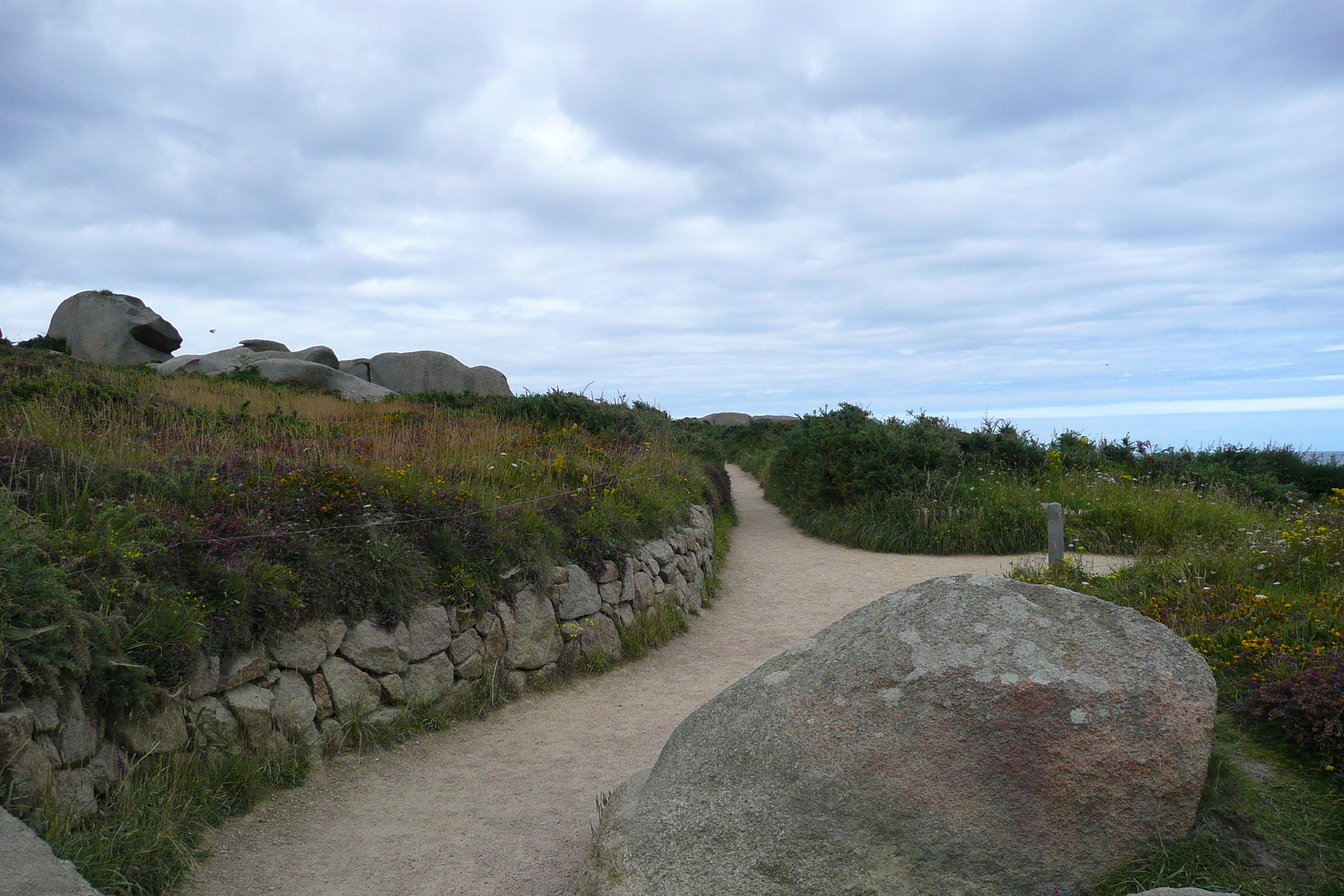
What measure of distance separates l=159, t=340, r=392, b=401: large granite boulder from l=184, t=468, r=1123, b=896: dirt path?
1240 cm

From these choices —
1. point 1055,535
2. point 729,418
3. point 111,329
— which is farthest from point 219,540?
point 729,418

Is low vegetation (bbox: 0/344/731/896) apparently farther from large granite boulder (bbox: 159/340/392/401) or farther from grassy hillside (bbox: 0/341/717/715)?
large granite boulder (bbox: 159/340/392/401)

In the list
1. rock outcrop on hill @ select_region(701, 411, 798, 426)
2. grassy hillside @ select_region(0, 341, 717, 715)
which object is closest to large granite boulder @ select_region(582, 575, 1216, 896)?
grassy hillside @ select_region(0, 341, 717, 715)

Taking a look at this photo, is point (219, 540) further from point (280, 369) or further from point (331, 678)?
point (280, 369)

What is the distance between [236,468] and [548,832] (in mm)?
4006

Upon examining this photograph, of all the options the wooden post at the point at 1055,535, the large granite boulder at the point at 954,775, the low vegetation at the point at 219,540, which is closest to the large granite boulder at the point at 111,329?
the low vegetation at the point at 219,540

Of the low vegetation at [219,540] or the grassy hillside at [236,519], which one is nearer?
the low vegetation at [219,540]

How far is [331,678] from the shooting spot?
518 cm

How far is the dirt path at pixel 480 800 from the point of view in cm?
391

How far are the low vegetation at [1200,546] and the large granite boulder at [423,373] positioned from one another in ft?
32.8

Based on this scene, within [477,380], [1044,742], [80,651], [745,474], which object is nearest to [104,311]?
[477,380]

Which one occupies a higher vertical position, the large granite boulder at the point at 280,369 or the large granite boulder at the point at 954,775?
the large granite boulder at the point at 280,369

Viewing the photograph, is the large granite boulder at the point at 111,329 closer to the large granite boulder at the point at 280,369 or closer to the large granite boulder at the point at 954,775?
A: the large granite boulder at the point at 280,369

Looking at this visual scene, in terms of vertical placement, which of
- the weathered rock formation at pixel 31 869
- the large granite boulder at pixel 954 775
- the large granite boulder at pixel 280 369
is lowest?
the weathered rock formation at pixel 31 869
